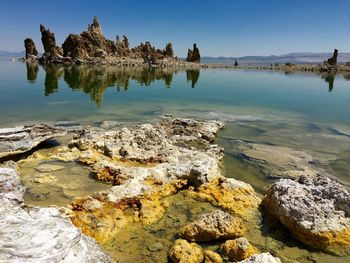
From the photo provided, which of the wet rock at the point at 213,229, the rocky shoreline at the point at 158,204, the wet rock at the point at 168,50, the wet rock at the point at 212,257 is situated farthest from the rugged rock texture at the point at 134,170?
the wet rock at the point at 168,50

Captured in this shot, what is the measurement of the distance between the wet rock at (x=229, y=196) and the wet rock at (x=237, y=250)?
5.69 feet

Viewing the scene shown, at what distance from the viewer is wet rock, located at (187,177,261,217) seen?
844cm

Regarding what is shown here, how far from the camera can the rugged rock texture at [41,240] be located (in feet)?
14.1

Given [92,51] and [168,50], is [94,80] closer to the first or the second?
[92,51]

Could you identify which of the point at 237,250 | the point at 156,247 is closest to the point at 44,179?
the point at 156,247

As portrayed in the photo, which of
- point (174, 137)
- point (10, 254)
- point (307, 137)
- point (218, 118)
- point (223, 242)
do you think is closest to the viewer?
point (10, 254)

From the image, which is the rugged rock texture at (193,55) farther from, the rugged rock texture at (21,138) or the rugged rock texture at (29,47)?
the rugged rock texture at (21,138)

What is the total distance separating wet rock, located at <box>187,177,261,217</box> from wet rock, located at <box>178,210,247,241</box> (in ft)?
3.54

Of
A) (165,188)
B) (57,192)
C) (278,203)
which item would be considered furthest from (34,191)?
(278,203)

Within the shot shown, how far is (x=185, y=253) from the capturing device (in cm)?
623

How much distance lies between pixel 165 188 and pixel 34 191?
358cm

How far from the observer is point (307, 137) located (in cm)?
1745

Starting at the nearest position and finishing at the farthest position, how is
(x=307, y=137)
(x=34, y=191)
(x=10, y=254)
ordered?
(x=10, y=254) < (x=34, y=191) < (x=307, y=137)

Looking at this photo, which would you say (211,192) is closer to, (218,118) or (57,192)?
(57,192)
